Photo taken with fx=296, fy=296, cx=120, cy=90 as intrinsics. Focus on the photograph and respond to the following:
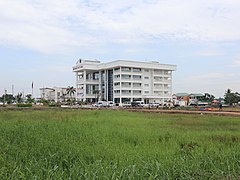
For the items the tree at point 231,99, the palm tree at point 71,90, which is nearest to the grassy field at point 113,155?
the tree at point 231,99

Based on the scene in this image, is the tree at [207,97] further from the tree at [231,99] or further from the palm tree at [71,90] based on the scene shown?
the palm tree at [71,90]

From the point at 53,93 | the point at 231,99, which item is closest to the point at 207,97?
the point at 231,99

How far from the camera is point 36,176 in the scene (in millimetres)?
5203

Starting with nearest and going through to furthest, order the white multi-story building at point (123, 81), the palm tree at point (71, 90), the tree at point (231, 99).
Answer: the tree at point (231, 99) < the white multi-story building at point (123, 81) < the palm tree at point (71, 90)

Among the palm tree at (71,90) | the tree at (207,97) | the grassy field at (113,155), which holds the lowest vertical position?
the grassy field at (113,155)

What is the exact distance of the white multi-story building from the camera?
84125mm

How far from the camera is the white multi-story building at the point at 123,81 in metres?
84.1

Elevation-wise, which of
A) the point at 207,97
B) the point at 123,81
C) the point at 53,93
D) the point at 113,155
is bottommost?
the point at 113,155

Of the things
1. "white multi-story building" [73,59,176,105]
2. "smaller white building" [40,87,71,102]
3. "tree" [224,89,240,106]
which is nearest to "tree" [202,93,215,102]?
"white multi-story building" [73,59,176,105]

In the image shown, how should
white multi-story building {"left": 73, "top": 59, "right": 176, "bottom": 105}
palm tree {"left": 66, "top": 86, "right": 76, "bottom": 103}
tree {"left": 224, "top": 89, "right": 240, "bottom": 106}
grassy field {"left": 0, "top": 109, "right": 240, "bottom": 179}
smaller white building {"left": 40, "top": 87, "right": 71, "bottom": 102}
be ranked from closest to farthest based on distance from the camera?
grassy field {"left": 0, "top": 109, "right": 240, "bottom": 179} < tree {"left": 224, "top": 89, "right": 240, "bottom": 106} < white multi-story building {"left": 73, "top": 59, "right": 176, "bottom": 105} < palm tree {"left": 66, "top": 86, "right": 76, "bottom": 103} < smaller white building {"left": 40, "top": 87, "right": 71, "bottom": 102}

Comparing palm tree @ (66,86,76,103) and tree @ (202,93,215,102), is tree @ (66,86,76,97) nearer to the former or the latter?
palm tree @ (66,86,76,103)

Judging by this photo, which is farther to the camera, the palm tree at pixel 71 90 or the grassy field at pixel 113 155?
the palm tree at pixel 71 90

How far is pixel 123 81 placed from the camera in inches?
3287

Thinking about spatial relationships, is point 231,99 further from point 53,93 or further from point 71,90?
point 53,93
